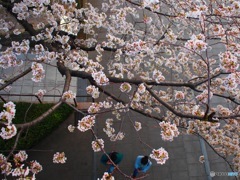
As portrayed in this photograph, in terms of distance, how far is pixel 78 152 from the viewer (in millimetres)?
6559

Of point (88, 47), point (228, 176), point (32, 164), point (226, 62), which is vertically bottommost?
point (228, 176)

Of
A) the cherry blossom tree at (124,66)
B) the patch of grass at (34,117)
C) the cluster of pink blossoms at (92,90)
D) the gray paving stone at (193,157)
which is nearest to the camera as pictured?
the cherry blossom tree at (124,66)

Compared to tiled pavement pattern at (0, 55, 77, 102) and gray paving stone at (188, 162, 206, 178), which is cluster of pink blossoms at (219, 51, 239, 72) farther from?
tiled pavement pattern at (0, 55, 77, 102)

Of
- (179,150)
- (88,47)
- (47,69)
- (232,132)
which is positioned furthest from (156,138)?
(47,69)

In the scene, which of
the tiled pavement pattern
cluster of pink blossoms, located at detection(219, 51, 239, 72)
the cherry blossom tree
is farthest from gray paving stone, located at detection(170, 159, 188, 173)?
cluster of pink blossoms, located at detection(219, 51, 239, 72)

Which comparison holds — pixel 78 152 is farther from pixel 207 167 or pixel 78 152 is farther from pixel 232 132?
pixel 232 132

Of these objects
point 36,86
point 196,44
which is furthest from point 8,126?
point 36,86

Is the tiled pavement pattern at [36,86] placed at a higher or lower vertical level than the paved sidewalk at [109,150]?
higher

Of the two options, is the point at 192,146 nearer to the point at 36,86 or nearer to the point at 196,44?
the point at 196,44

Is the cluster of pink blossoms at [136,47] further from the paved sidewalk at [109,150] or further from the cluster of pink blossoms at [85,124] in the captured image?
the paved sidewalk at [109,150]

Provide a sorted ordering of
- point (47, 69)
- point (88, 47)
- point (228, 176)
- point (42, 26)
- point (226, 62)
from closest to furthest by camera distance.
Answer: point (226, 62), point (42, 26), point (88, 47), point (228, 176), point (47, 69)

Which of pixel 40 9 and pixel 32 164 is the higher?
pixel 40 9

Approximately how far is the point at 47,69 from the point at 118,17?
2.99m

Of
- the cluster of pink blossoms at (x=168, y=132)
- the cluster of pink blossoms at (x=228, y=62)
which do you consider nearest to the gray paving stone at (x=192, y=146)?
the cluster of pink blossoms at (x=168, y=132)
